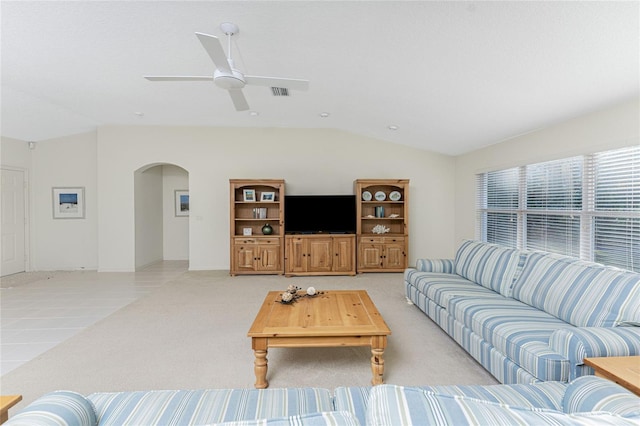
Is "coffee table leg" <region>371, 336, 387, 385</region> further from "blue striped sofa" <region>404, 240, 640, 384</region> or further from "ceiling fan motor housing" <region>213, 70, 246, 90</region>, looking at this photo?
"ceiling fan motor housing" <region>213, 70, 246, 90</region>

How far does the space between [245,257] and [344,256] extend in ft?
6.35

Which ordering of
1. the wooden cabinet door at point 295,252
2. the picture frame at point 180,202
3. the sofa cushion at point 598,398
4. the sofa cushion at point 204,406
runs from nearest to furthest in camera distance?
the sofa cushion at point 598,398, the sofa cushion at point 204,406, the wooden cabinet door at point 295,252, the picture frame at point 180,202

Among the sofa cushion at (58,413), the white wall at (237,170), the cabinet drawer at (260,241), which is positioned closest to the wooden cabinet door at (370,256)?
the white wall at (237,170)

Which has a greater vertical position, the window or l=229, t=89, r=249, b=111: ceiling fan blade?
l=229, t=89, r=249, b=111: ceiling fan blade

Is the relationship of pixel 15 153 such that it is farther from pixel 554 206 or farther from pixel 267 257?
pixel 554 206

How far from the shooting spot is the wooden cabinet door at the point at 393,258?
5.96m

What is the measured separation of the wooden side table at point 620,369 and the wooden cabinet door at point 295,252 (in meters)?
4.58

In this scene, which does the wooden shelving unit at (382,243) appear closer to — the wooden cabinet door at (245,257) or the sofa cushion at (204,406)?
the wooden cabinet door at (245,257)

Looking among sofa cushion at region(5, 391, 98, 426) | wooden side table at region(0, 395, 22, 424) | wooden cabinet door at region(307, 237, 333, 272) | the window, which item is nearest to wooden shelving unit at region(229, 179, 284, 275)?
wooden cabinet door at region(307, 237, 333, 272)

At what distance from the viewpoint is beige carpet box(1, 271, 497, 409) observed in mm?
2307

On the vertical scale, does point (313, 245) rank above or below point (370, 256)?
above

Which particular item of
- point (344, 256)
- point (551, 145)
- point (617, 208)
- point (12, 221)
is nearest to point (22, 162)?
point (12, 221)

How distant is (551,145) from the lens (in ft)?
12.6

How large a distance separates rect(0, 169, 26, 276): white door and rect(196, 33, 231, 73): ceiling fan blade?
20.8 ft
